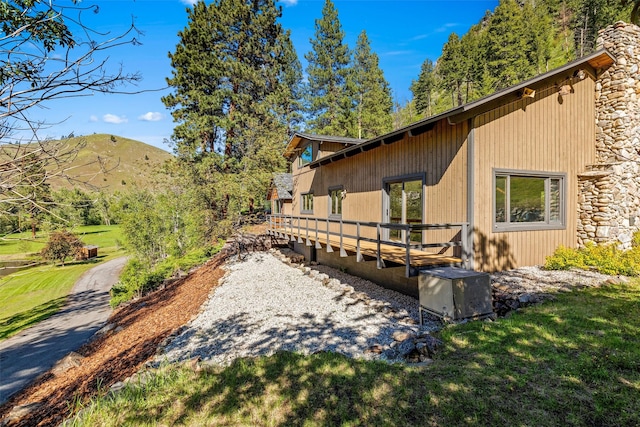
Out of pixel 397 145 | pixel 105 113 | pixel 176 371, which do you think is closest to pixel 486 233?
pixel 397 145

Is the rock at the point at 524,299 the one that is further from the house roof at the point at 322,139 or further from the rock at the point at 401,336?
the house roof at the point at 322,139

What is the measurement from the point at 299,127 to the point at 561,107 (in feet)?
89.3

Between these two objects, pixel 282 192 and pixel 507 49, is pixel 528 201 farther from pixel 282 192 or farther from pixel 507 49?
pixel 507 49

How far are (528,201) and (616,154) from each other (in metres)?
3.15

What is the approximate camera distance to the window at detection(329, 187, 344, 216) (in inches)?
525

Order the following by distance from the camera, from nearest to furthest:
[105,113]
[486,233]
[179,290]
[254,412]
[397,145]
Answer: [105,113], [254,412], [486,233], [397,145], [179,290]

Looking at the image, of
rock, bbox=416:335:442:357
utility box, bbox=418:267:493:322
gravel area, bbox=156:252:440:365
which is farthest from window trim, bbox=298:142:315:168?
rock, bbox=416:335:442:357

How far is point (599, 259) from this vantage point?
7898 mm

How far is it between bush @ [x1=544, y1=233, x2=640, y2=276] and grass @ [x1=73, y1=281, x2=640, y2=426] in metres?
3.18

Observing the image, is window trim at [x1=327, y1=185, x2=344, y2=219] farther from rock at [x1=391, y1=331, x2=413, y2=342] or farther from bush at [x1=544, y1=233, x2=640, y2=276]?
rock at [x1=391, y1=331, x2=413, y2=342]

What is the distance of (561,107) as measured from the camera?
844cm

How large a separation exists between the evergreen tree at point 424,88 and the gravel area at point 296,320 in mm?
51883

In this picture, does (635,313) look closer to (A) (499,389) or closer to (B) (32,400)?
(A) (499,389)

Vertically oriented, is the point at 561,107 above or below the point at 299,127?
below
